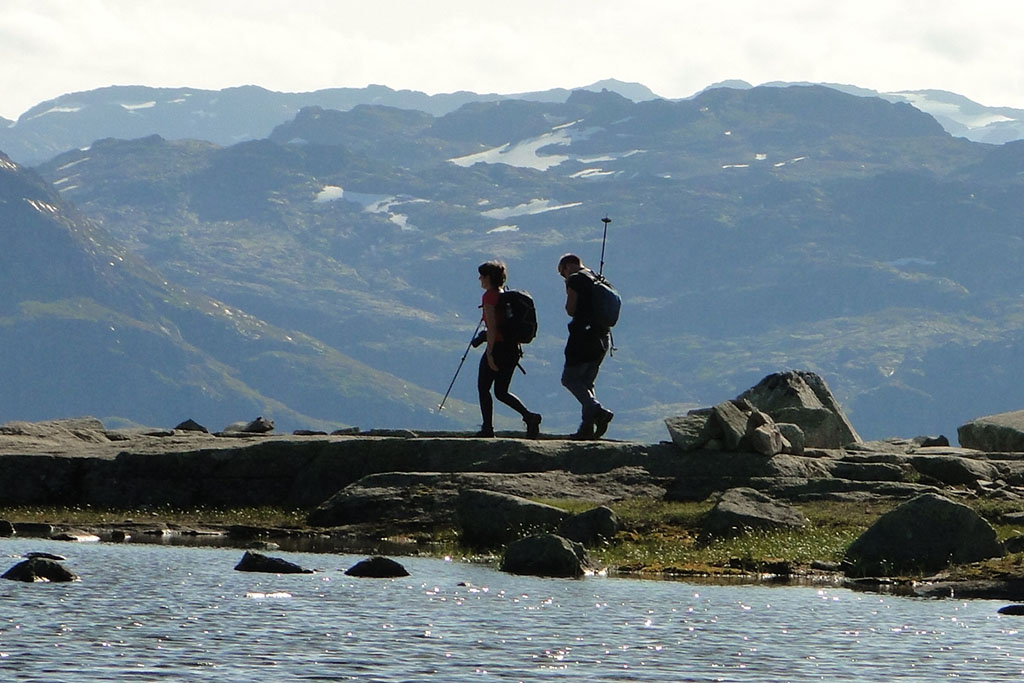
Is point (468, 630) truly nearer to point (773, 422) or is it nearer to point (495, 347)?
point (495, 347)

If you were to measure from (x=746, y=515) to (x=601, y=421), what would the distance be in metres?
6.42

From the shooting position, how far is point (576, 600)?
72.0 feet

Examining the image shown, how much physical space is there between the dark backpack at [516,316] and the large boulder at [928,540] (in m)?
9.30

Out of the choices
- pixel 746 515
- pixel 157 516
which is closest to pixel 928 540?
pixel 746 515

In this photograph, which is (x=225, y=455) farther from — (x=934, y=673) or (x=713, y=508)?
(x=934, y=673)

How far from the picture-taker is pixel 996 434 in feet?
155

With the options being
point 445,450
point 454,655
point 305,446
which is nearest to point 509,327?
point 445,450

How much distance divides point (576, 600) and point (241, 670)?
273 inches

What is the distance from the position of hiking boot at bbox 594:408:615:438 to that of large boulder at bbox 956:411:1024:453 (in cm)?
1559

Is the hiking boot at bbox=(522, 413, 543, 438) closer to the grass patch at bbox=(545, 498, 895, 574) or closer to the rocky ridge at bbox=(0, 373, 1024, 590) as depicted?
the rocky ridge at bbox=(0, 373, 1024, 590)

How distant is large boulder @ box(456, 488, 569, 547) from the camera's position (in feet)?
93.9

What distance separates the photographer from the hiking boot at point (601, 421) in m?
34.2

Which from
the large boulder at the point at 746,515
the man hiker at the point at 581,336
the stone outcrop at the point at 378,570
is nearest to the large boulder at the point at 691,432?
the man hiker at the point at 581,336

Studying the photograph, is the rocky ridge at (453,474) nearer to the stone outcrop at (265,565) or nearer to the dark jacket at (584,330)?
the dark jacket at (584,330)
